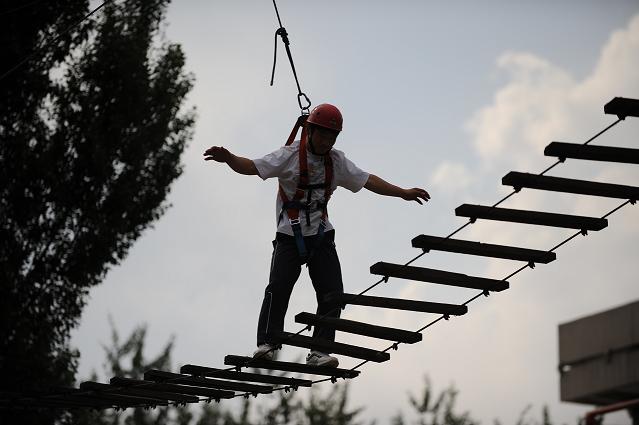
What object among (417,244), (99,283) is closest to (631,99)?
(417,244)

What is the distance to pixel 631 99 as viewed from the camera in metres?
7.41

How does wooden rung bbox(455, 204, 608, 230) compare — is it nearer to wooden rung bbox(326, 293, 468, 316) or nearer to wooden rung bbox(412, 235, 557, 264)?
wooden rung bbox(412, 235, 557, 264)

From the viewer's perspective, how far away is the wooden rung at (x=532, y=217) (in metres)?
7.72

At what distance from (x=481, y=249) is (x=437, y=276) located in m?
0.39

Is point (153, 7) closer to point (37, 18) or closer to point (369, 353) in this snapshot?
point (37, 18)

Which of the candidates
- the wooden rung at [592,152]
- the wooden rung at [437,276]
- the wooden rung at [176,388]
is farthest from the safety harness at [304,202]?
the wooden rung at [592,152]

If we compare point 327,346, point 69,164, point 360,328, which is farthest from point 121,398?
point 69,164

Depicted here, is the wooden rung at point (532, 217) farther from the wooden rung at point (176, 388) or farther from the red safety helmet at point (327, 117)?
the wooden rung at point (176, 388)

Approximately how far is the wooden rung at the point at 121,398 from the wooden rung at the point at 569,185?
409cm

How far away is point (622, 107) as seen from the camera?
7449 mm

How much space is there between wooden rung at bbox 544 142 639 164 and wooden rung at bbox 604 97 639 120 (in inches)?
9.7

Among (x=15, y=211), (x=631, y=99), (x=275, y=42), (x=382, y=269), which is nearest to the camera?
(x=631, y=99)

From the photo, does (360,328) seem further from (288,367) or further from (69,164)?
(69,164)

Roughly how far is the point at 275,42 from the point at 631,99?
3706mm
